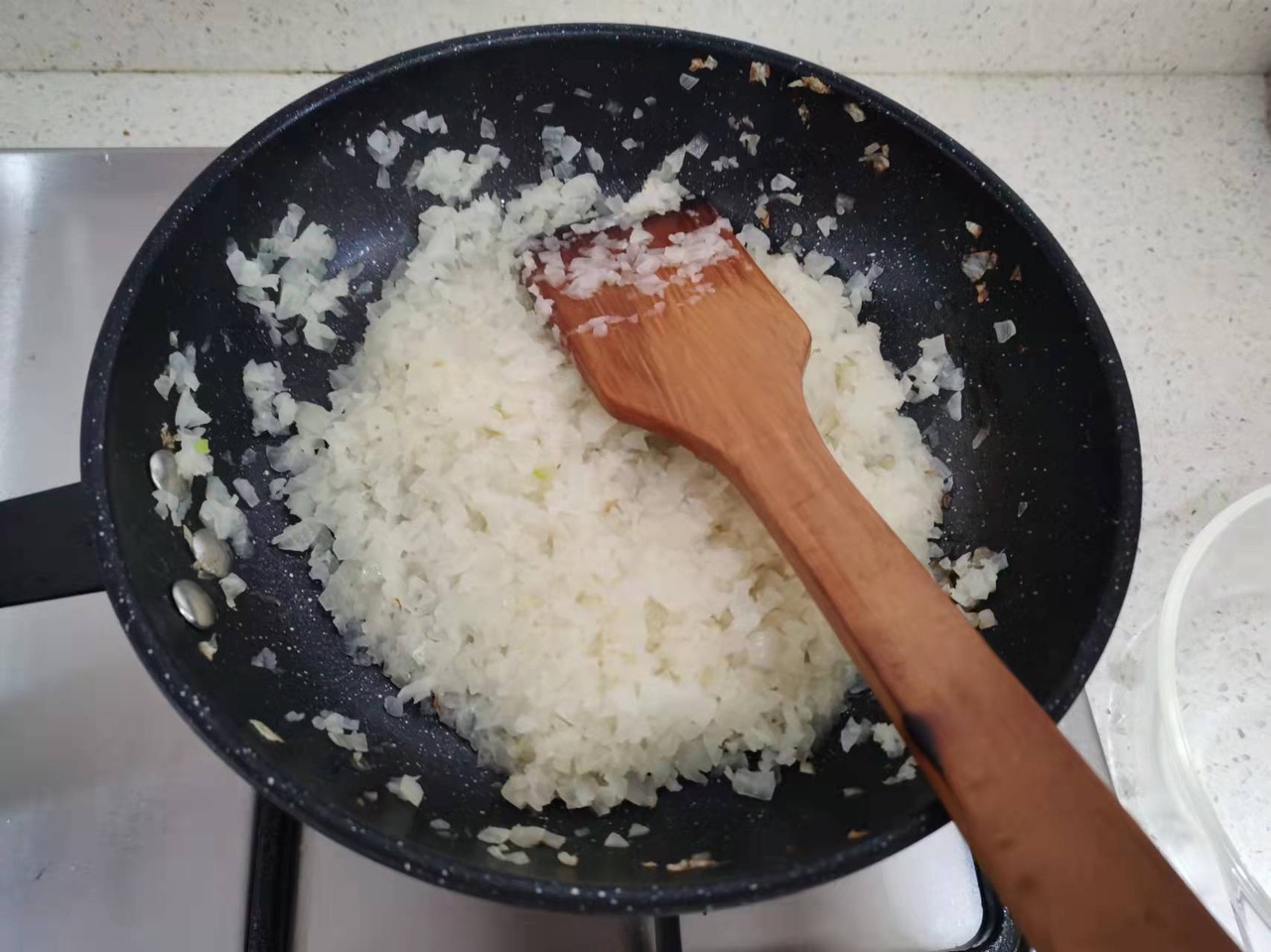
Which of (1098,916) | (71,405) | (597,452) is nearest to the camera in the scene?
(1098,916)

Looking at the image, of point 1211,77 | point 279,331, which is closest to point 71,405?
point 279,331

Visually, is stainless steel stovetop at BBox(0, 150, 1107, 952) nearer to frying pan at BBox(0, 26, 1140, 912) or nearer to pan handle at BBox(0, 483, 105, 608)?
frying pan at BBox(0, 26, 1140, 912)

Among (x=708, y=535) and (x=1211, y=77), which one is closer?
(x=708, y=535)

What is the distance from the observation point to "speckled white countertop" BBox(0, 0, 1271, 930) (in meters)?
1.14

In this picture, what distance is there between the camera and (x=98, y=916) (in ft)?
2.60

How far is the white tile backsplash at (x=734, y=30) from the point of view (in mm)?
1178

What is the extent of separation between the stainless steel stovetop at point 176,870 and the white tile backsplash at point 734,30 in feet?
2.48

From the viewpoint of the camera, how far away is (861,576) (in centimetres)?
70

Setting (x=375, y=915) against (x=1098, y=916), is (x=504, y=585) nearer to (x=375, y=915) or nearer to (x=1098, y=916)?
(x=375, y=915)

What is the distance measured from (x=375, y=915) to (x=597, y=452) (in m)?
0.46

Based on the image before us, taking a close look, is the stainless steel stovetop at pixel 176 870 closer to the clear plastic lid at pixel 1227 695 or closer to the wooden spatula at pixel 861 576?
the clear plastic lid at pixel 1227 695

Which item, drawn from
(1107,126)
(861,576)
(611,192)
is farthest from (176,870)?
(1107,126)

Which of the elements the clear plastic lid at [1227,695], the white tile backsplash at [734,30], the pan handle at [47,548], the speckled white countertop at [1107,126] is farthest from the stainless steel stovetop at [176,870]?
the white tile backsplash at [734,30]

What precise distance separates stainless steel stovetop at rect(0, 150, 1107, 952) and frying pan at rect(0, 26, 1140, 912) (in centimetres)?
12
